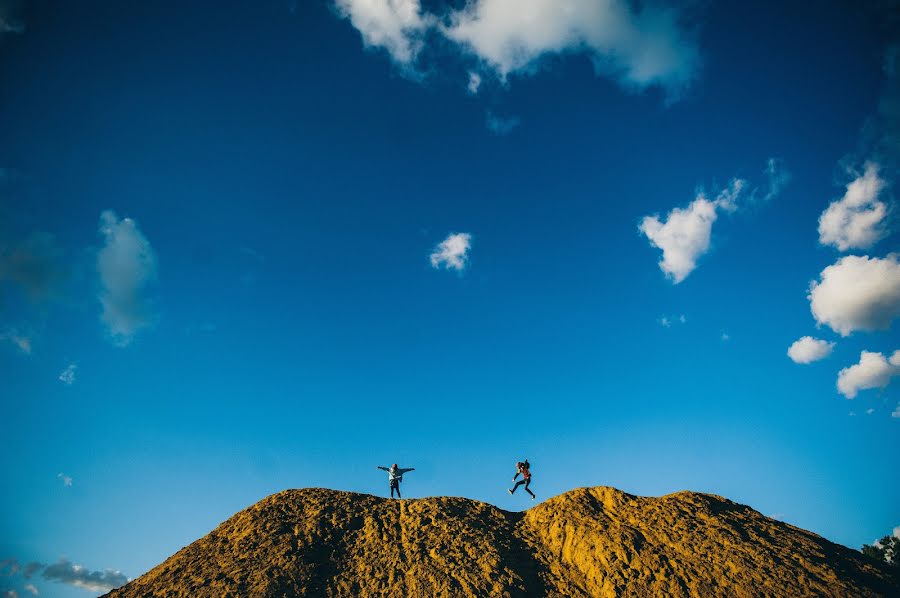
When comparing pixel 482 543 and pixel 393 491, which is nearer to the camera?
pixel 482 543

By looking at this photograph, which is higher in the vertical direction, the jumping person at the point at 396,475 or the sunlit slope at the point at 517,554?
the jumping person at the point at 396,475

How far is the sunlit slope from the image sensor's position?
20.8 meters

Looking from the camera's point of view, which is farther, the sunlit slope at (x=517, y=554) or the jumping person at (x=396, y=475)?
the jumping person at (x=396, y=475)

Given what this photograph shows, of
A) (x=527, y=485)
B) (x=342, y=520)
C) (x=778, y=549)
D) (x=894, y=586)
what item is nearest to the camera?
(x=894, y=586)

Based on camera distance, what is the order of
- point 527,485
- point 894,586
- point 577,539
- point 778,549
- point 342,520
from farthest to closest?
point 527,485 → point 342,520 → point 577,539 → point 778,549 → point 894,586

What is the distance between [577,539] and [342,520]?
13.6 m

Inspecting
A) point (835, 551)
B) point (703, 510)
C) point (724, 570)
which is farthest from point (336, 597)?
point (835, 551)

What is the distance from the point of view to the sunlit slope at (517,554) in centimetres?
2080

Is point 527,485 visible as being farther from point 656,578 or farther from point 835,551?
point 835,551

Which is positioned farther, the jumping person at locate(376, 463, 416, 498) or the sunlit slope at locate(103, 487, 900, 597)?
the jumping person at locate(376, 463, 416, 498)

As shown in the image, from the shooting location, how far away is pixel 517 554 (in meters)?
24.3

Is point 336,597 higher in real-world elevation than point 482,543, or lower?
lower

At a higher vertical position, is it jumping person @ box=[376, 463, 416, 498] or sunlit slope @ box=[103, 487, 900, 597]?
jumping person @ box=[376, 463, 416, 498]

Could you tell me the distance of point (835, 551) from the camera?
892 inches
